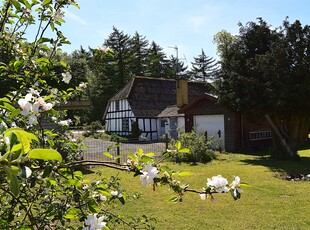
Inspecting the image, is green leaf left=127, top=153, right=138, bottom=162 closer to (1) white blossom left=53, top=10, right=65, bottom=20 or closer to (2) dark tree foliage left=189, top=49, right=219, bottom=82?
(1) white blossom left=53, top=10, right=65, bottom=20

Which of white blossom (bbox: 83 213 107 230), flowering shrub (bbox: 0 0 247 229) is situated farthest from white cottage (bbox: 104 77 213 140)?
white blossom (bbox: 83 213 107 230)

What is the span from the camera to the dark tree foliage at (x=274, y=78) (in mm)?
14734

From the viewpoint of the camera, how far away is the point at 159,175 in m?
1.68

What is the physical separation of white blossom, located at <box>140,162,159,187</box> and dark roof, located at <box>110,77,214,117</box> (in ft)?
91.5

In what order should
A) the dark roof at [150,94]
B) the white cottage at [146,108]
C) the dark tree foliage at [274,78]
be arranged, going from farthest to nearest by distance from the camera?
the dark roof at [150,94]
the white cottage at [146,108]
the dark tree foliage at [274,78]

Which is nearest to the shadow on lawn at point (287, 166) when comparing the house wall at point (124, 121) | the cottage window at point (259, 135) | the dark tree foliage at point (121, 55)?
the cottage window at point (259, 135)

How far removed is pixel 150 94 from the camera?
32094 millimetres

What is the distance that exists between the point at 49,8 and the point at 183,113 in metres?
20.7

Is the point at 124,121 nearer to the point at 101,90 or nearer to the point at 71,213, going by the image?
the point at 101,90

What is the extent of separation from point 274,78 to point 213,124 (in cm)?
679

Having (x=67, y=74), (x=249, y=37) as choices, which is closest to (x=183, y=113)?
(x=249, y=37)

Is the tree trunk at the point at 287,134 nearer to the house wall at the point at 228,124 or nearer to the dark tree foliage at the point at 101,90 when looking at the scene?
the house wall at the point at 228,124

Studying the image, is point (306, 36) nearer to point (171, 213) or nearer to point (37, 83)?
point (171, 213)

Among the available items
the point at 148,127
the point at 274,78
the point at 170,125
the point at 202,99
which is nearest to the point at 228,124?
the point at 202,99
